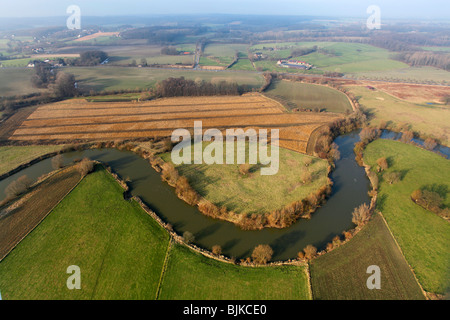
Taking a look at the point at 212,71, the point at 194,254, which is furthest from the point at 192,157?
the point at 212,71

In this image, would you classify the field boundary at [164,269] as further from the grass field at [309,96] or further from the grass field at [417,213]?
the grass field at [309,96]

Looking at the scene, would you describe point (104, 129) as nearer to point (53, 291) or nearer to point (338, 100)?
point (53, 291)

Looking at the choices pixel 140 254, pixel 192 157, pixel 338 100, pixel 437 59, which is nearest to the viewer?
pixel 140 254

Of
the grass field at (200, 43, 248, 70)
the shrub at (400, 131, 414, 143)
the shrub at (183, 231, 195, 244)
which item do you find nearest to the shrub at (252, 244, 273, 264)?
the shrub at (183, 231, 195, 244)

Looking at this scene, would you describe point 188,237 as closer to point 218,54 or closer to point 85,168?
point 85,168

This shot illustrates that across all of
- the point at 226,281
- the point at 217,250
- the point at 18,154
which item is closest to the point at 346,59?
the point at 217,250

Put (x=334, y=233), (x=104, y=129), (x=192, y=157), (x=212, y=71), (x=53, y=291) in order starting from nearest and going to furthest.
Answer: (x=53, y=291) → (x=334, y=233) → (x=192, y=157) → (x=104, y=129) → (x=212, y=71)

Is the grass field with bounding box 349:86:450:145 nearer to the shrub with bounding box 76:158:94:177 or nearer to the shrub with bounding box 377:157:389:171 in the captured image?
the shrub with bounding box 377:157:389:171
